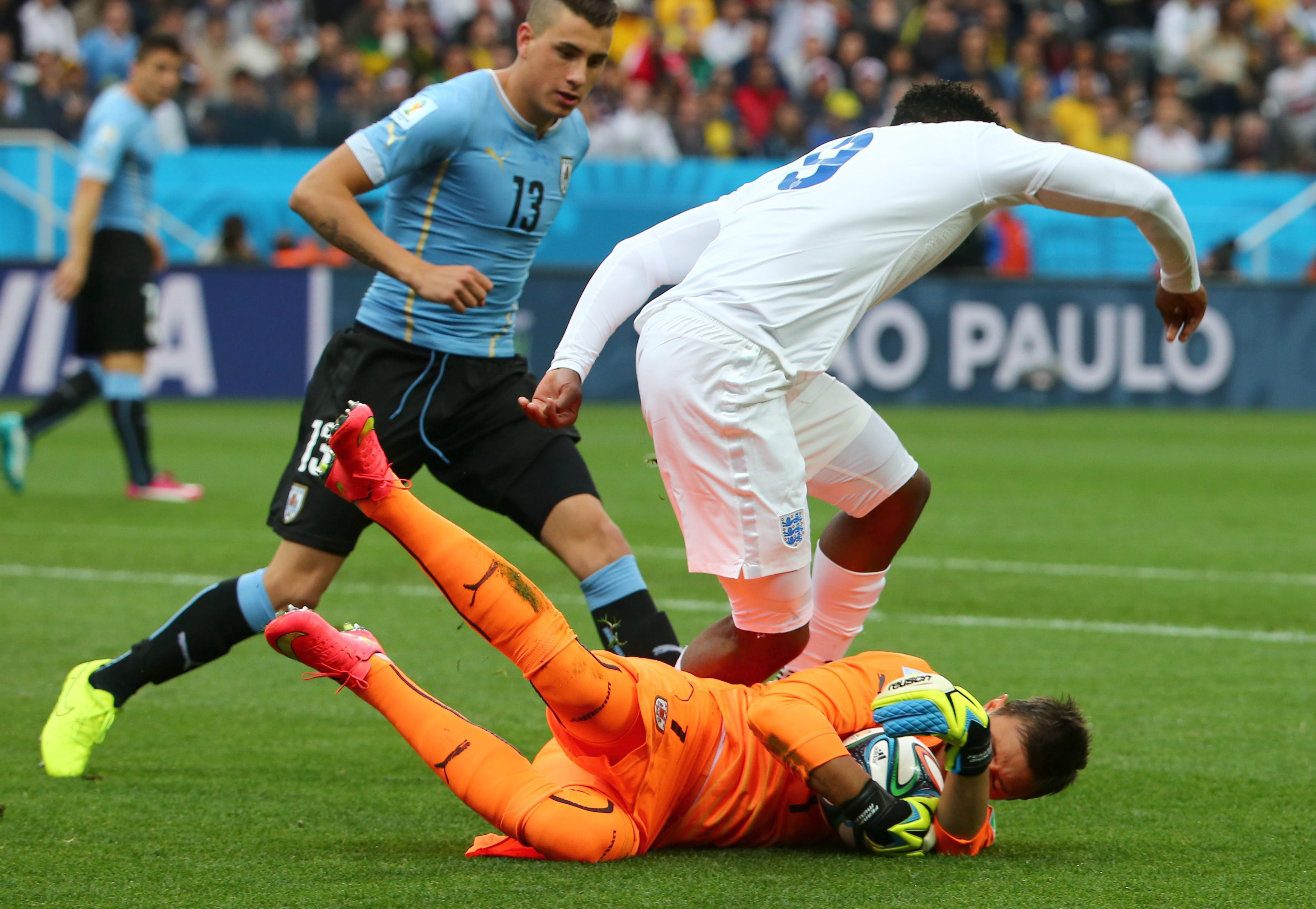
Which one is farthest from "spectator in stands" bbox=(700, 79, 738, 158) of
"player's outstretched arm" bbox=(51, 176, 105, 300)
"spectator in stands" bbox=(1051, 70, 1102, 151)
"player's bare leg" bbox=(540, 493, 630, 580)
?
"player's bare leg" bbox=(540, 493, 630, 580)

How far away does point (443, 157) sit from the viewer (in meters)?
4.52

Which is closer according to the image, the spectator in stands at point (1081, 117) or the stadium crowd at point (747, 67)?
the stadium crowd at point (747, 67)

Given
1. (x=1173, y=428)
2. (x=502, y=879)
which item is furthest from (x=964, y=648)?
(x=1173, y=428)

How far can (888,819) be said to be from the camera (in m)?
3.42

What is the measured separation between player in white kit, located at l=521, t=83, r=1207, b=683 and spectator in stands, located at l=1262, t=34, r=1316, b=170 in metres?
17.0

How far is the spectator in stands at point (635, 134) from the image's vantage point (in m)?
18.3

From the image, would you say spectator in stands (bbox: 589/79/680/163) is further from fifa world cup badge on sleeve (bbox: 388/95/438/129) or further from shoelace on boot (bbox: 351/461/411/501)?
shoelace on boot (bbox: 351/461/411/501)

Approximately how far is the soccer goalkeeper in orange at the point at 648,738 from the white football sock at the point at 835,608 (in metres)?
0.62

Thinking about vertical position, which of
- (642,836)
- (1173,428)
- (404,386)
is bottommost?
(1173,428)

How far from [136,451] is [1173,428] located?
9598 millimetres

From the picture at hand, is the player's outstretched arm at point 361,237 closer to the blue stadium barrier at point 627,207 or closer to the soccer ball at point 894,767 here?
the soccer ball at point 894,767

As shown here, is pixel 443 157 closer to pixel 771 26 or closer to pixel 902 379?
pixel 902 379

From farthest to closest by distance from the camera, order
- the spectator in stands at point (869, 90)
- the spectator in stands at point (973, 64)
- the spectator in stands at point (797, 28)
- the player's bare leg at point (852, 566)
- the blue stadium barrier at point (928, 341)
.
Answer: the spectator in stands at point (797, 28) < the spectator in stands at point (973, 64) < the spectator in stands at point (869, 90) < the blue stadium barrier at point (928, 341) < the player's bare leg at point (852, 566)

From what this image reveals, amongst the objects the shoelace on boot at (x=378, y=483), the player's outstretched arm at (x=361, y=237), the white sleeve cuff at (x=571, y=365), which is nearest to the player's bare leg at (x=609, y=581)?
the player's outstretched arm at (x=361, y=237)
